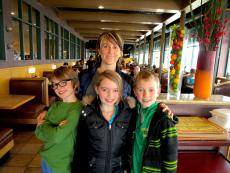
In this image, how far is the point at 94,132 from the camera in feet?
4.22

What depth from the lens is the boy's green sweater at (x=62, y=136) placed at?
1.33 metres

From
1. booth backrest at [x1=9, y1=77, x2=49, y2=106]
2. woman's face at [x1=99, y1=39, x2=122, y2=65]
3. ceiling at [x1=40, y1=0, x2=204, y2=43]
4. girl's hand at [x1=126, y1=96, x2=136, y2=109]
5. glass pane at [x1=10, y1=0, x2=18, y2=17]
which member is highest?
ceiling at [x1=40, y1=0, x2=204, y2=43]

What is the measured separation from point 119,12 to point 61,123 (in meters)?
8.22

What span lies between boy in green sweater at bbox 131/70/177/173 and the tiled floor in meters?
1.83

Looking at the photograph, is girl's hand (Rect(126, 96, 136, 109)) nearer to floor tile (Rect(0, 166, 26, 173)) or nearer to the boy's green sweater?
the boy's green sweater

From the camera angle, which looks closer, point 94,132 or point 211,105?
point 94,132

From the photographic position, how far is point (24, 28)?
600 cm

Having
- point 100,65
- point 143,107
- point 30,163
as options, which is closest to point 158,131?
point 143,107

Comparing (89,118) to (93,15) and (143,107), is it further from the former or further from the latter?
(93,15)

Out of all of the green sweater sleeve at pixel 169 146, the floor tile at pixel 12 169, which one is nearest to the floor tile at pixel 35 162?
the floor tile at pixel 12 169

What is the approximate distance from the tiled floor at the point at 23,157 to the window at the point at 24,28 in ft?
8.03

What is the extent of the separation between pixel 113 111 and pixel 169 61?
978 millimetres

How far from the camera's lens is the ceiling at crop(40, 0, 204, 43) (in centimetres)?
662

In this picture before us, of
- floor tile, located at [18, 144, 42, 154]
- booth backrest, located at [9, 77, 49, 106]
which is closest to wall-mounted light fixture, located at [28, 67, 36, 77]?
booth backrest, located at [9, 77, 49, 106]
